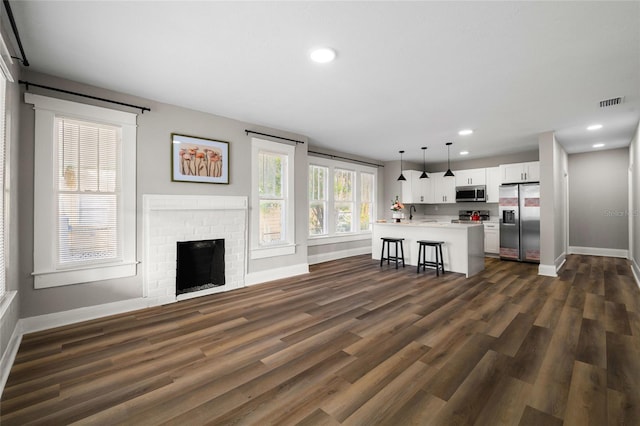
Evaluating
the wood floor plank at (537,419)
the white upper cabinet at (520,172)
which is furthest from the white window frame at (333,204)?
the wood floor plank at (537,419)

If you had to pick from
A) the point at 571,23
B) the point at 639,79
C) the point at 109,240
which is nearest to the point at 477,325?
the point at 571,23

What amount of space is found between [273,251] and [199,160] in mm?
1909

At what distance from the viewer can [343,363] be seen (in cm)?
235

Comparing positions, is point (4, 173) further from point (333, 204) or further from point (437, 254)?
point (437, 254)

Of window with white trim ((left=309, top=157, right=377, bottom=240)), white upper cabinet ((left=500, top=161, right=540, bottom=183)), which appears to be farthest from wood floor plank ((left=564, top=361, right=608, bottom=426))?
white upper cabinet ((left=500, top=161, right=540, bottom=183))

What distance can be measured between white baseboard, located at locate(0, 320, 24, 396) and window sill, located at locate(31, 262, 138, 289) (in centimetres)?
43

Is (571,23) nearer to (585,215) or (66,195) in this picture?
(66,195)

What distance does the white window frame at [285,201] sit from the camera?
4.83 m

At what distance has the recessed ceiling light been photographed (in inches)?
101

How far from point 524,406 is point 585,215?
25.2 feet

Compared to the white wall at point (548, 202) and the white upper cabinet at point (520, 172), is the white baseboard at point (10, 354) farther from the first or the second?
the white upper cabinet at point (520, 172)

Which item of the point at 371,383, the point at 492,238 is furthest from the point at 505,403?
the point at 492,238

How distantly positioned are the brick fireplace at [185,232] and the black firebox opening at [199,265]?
0.23 feet

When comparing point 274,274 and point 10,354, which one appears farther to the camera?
point 274,274
